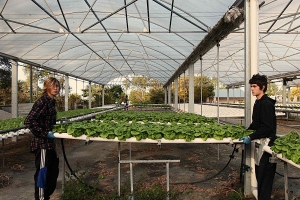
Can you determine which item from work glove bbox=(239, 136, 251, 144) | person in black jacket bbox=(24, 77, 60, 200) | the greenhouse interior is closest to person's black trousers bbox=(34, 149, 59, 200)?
person in black jacket bbox=(24, 77, 60, 200)

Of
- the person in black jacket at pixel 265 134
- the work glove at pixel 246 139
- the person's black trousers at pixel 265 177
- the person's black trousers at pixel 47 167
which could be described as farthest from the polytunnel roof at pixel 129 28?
the person's black trousers at pixel 47 167

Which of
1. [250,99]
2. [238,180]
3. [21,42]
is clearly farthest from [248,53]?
[21,42]

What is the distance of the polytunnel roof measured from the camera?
7.05 metres

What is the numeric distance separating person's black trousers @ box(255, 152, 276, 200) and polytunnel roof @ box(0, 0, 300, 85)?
171 inches

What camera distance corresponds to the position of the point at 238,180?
4562mm

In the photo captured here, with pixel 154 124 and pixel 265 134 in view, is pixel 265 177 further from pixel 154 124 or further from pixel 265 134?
pixel 154 124

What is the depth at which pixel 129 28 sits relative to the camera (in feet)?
32.6

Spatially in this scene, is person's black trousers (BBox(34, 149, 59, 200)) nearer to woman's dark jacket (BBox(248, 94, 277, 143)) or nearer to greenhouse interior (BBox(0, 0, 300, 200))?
greenhouse interior (BBox(0, 0, 300, 200))

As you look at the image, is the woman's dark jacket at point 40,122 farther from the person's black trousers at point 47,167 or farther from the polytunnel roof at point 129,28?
the polytunnel roof at point 129,28

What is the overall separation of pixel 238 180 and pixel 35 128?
12.5 ft

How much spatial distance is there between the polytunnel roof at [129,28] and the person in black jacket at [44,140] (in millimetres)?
4576

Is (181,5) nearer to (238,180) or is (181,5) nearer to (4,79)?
(238,180)

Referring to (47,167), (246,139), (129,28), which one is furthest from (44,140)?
(129,28)

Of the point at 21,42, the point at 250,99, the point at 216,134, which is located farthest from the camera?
the point at 21,42
